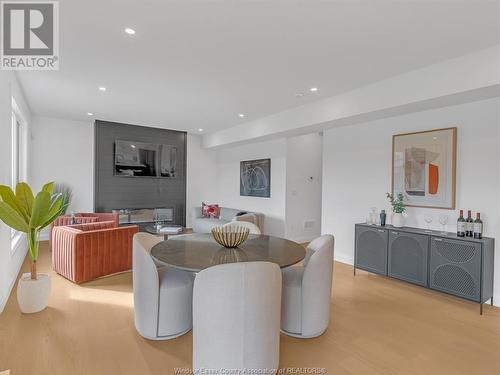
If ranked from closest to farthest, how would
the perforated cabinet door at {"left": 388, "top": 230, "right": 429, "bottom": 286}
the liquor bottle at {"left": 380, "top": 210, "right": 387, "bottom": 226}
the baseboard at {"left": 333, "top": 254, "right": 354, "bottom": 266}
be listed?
the perforated cabinet door at {"left": 388, "top": 230, "right": 429, "bottom": 286} → the liquor bottle at {"left": 380, "top": 210, "right": 387, "bottom": 226} → the baseboard at {"left": 333, "top": 254, "right": 354, "bottom": 266}

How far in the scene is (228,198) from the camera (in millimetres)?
7723

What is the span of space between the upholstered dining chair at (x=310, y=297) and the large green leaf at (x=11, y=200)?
2564 mm

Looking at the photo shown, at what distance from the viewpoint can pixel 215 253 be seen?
2.41 meters

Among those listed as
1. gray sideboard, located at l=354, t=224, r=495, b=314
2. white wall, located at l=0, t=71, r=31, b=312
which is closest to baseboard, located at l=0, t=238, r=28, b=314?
white wall, located at l=0, t=71, r=31, b=312

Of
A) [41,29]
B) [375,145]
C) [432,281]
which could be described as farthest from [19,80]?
[432,281]

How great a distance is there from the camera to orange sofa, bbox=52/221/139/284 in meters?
3.59

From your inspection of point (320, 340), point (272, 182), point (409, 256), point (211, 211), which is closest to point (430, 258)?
point (409, 256)

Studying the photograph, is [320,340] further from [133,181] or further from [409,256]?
[133,181]

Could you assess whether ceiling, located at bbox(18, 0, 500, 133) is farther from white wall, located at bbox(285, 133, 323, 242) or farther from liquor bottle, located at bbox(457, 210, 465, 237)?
white wall, located at bbox(285, 133, 323, 242)

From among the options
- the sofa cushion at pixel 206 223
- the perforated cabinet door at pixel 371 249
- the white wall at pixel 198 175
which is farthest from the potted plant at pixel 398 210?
the white wall at pixel 198 175

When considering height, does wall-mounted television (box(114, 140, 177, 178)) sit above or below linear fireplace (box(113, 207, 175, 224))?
above

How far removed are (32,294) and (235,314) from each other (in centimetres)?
231

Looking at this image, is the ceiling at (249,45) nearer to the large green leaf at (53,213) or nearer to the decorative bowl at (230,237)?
the large green leaf at (53,213)

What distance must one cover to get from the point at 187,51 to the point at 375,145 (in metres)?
3.00
